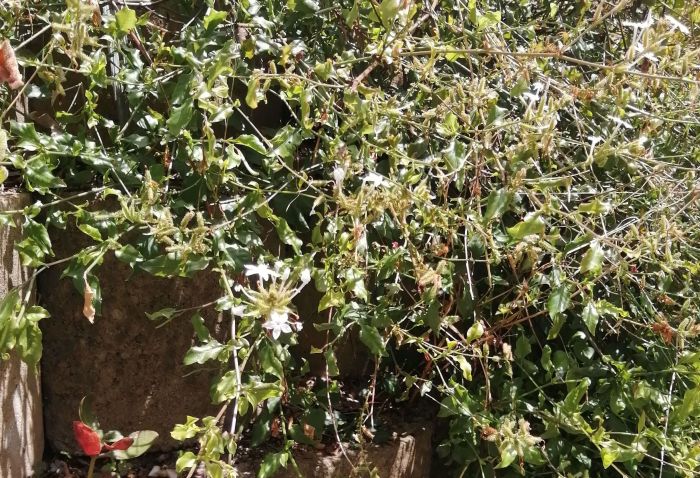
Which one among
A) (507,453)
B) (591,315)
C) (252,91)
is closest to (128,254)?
(252,91)

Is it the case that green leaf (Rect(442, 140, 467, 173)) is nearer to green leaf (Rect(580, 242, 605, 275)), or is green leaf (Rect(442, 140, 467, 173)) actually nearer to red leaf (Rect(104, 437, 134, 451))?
green leaf (Rect(580, 242, 605, 275))

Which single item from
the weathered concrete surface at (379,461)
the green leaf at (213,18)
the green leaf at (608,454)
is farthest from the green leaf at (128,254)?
the green leaf at (608,454)

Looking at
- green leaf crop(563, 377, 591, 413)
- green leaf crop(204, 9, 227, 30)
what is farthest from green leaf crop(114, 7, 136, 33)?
green leaf crop(563, 377, 591, 413)

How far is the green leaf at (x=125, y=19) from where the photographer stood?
124cm

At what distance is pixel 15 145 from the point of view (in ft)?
4.13

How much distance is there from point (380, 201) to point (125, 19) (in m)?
0.53

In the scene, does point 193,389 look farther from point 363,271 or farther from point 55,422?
point 363,271

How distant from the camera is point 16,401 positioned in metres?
1.41

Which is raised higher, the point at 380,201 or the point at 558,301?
the point at 380,201

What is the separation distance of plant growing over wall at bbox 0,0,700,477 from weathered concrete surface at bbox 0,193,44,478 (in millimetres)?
45

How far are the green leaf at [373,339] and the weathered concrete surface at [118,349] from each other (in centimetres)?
34

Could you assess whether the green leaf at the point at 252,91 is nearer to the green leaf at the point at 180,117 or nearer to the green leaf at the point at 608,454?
the green leaf at the point at 180,117

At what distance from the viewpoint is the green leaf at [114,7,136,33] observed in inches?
48.8

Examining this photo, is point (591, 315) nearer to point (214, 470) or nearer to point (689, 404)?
point (689, 404)
